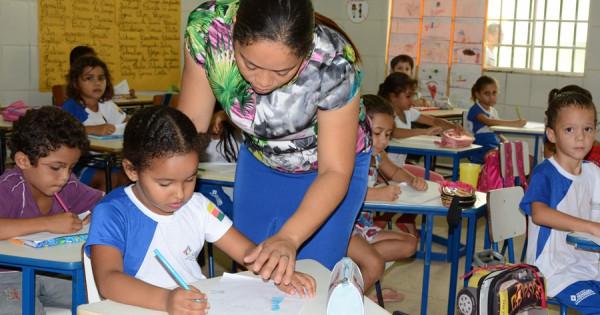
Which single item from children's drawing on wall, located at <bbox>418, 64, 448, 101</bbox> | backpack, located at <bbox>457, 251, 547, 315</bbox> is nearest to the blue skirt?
backpack, located at <bbox>457, 251, 547, 315</bbox>

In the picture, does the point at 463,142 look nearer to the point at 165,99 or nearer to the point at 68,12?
the point at 165,99

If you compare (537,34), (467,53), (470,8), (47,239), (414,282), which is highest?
(470,8)

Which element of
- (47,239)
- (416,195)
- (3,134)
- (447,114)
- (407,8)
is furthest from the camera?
(407,8)

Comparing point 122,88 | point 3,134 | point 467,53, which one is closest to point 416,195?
point 3,134

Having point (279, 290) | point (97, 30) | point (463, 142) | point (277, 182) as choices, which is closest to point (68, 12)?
point (97, 30)

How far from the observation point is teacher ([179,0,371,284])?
139 centimetres

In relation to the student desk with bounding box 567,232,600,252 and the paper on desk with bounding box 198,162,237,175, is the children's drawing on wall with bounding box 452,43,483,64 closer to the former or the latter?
the paper on desk with bounding box 198,162,237,175

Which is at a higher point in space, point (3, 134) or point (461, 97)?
point (461, 97)

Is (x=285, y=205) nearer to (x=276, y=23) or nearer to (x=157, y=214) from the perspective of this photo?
(x=157, y=214)

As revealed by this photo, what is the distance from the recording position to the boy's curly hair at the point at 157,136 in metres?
1.63

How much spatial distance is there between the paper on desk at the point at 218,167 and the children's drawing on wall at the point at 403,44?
5188 millimetres

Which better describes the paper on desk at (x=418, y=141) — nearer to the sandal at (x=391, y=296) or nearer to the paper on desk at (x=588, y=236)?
the sandal at (x=391, y=296)

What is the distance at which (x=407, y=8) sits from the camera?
26.7ft

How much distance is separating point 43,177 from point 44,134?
0.15 m
